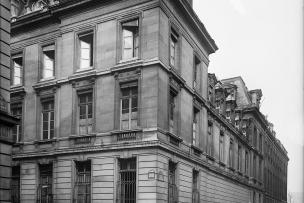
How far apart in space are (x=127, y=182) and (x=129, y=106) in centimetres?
348

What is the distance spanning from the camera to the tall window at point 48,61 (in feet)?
80.8

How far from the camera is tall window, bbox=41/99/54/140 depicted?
23.6 m

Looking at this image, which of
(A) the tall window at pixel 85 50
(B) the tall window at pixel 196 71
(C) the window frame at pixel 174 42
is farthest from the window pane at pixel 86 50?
(B) the tall window at pixel 196 71

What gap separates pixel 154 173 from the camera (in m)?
19.4

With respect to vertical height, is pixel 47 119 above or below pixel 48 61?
below

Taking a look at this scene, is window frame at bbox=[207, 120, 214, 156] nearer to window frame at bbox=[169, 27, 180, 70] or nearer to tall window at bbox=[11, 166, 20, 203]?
window frame at bbox=[169, 27, 180, 70]

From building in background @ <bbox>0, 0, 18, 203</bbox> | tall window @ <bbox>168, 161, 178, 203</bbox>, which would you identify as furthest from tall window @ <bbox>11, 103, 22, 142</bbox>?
building in background @ <bbox>0, 0, 18, 203</bbox>

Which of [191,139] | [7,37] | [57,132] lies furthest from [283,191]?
[7,37]

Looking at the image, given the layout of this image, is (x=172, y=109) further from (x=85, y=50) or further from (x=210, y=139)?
(x=210, y=139)

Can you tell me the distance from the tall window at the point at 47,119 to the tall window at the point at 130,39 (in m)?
5.10

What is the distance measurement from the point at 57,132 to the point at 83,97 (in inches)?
89.0

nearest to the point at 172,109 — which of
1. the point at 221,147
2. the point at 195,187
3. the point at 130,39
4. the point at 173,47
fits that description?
the point at 173,47

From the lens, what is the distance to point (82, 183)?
21.7 meters

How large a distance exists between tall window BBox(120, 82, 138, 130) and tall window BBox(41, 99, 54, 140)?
455 cm
